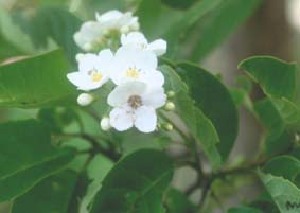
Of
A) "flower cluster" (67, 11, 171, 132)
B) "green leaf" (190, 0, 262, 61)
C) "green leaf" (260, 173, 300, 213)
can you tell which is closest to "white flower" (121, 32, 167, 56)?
"flower cluster" (67, 11, 171, 132)

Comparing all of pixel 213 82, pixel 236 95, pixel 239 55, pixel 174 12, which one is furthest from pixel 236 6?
pixel 239 55

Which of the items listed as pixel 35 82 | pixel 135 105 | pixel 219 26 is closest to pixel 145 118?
pixel 135 105

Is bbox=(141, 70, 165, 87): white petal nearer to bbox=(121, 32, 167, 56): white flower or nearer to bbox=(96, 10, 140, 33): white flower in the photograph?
bbox=(121, 32, 167, 56): white flower

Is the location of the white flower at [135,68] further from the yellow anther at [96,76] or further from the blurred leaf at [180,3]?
the blurred leaf at [180,3]

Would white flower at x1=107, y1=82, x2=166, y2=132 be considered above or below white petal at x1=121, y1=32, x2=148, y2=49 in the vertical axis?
below

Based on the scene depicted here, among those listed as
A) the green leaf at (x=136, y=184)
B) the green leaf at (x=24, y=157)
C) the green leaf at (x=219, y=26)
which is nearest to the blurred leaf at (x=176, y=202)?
the green leaf at (x=136, y=184)

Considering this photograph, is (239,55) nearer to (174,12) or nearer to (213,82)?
(174,12)
